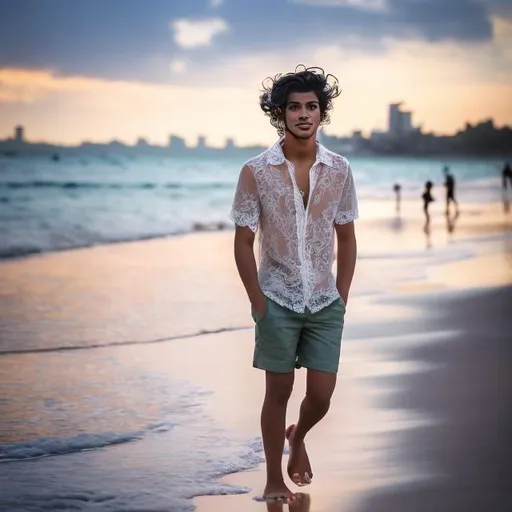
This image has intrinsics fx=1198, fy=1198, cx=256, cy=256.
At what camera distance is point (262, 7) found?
129ft

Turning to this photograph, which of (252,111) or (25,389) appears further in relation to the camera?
(252,111)

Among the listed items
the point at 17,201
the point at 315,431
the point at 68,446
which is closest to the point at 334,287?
the point at 315,431

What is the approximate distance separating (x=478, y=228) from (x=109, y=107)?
29206 mm

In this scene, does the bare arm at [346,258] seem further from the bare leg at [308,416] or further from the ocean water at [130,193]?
the ocean water at [130,193]

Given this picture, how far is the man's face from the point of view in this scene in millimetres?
3873

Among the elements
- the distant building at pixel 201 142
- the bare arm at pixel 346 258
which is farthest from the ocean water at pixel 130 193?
the bare arm at pixel 346 258

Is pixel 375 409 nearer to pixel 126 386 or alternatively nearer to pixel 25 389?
pixel 126 386

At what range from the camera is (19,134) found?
39656 millimetres

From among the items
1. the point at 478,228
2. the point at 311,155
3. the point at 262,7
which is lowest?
the point at 478,228

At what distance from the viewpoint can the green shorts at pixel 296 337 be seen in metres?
3.84

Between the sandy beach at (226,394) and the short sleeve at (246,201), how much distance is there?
0.91m

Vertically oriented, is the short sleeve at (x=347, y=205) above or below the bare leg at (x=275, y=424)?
above

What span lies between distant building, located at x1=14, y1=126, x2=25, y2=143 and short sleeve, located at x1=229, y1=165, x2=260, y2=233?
3649 centimetres

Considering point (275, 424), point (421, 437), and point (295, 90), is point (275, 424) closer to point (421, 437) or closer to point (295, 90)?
point (421, 437)
